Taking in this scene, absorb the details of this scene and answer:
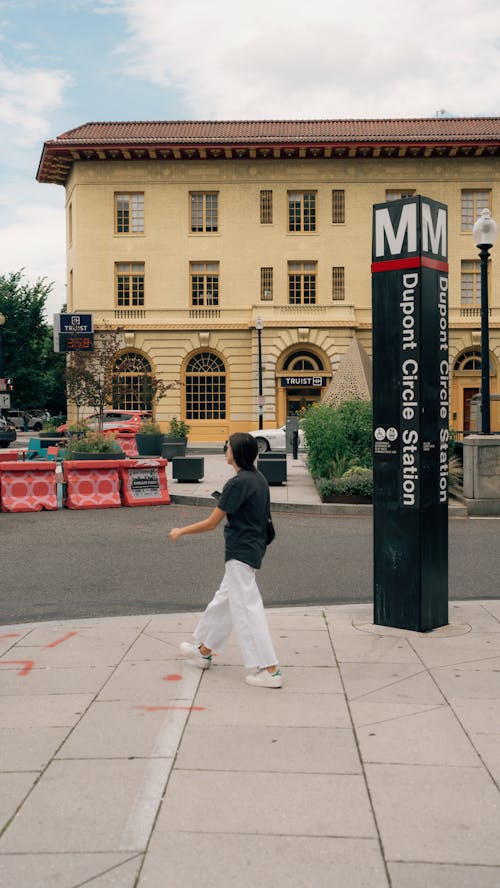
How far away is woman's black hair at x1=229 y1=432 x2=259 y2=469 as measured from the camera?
584 centimetres

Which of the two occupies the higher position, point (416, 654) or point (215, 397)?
point (215, 397)

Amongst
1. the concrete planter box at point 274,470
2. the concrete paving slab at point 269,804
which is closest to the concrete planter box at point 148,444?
the concrete planter box at point 274,470

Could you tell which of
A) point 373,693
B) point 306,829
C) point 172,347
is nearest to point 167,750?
point 306,829

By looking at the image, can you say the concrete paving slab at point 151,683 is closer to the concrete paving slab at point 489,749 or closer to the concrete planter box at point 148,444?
the concrete paving slab at point 489,749

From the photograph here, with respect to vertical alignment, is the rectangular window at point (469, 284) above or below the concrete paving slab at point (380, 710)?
above

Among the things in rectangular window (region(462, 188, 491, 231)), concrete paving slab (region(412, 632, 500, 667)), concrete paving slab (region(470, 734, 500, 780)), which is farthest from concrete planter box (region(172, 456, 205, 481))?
rectangular window (region(462, 188, 491, 231))

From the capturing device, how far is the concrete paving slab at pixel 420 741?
14.8ft

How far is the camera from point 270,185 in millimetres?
42344

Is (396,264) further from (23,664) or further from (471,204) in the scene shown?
(471,204)

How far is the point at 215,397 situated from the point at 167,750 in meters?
38.9

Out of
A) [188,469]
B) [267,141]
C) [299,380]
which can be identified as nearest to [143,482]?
[188,469]

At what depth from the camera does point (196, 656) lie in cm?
616

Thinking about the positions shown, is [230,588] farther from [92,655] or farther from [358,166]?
[358,166]

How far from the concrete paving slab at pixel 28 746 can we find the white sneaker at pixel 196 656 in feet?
4.49
